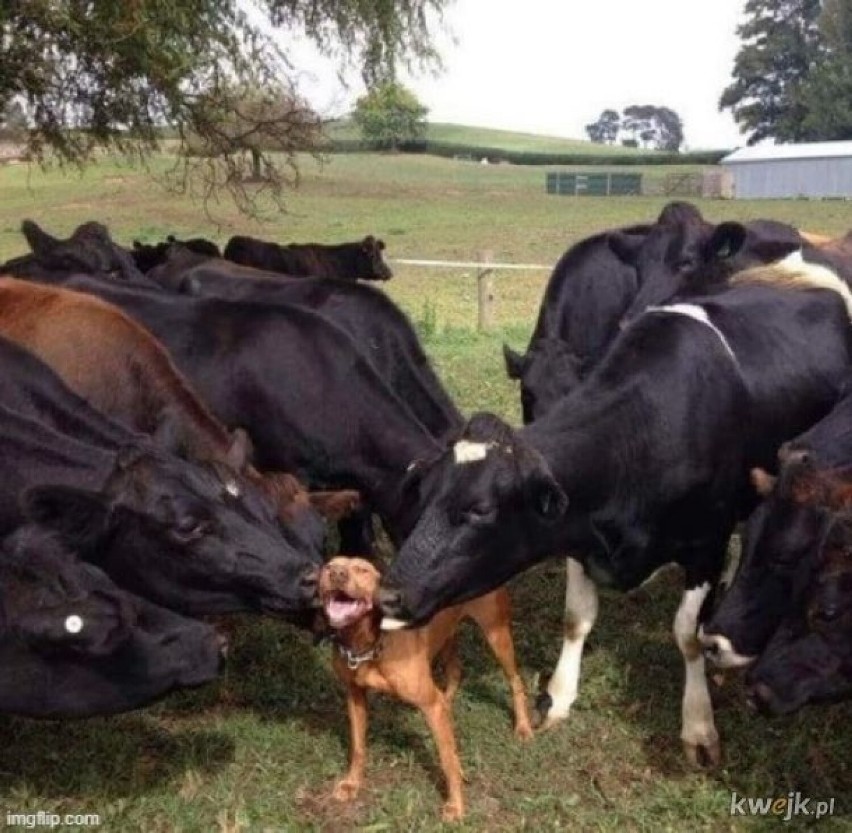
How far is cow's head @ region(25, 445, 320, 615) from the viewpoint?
4113mm

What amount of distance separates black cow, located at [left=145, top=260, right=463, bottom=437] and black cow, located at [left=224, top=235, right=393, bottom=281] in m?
2.27

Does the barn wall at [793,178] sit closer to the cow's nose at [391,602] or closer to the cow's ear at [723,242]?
the cow's ear at [723,242]

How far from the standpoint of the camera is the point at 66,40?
8867 millimetres

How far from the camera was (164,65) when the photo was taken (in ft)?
29.2

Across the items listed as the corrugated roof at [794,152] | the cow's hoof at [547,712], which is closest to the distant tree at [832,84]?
the corrugated roof at [794,152]

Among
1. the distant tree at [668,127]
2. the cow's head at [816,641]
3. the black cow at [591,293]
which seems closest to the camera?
the cow's head at [816,641]

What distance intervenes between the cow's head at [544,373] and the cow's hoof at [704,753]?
185cm

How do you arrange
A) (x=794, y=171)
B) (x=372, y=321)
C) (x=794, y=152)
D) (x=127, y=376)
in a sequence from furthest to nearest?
(x=794, y=152) → (x=794, y=171) → (x=372, y=321) → (x=127, y=376)

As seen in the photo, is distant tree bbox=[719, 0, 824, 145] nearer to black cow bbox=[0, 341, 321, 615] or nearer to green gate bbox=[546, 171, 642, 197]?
green gate bbox=[546, 171, 642, 197]

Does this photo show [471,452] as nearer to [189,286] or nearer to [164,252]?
[189,286]

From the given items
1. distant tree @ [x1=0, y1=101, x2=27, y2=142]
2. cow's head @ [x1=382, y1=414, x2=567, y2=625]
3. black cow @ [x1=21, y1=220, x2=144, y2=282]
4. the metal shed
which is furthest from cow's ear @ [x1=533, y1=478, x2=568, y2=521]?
the metal shed

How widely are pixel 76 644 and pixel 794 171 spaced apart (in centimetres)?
6722

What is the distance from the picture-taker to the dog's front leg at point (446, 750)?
175 inches

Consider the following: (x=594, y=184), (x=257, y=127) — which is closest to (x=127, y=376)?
(x=257, y=127)
